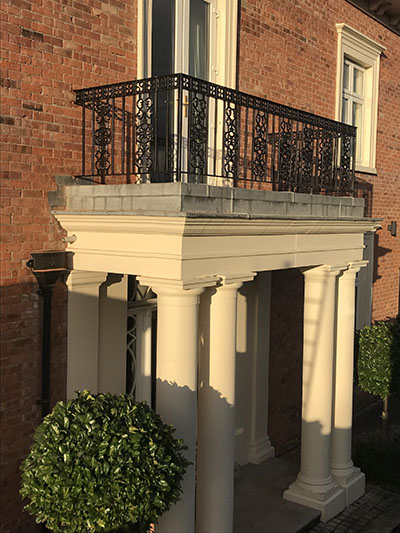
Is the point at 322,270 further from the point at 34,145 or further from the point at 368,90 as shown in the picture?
the point at 368,90

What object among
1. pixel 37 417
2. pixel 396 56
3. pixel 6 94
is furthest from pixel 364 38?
pixel 37 417

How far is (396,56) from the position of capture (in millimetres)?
14125

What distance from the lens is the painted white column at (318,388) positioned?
8.79 meters

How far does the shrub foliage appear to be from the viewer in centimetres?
1104

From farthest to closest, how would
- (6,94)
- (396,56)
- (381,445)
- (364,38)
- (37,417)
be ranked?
(396,56) < (364,38) < (381,445) < (37,417) < (6,94)

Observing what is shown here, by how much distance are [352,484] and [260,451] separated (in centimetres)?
174

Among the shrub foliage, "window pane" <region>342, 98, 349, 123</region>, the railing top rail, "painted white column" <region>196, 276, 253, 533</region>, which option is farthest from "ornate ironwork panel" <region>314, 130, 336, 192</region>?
"window pane" <region>342, 98, 349, 123</region>

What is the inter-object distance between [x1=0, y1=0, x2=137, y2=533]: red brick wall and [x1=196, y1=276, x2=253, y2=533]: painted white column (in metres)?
1.58

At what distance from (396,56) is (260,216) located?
360 inches

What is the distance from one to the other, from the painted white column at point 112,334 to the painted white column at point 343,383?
328cm

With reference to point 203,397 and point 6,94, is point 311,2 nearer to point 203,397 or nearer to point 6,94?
point 6,94

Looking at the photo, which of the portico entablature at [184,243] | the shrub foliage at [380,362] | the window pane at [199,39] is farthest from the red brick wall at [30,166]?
the shrub foliage at [380,362]

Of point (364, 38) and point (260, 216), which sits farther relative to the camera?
point (364, 38)

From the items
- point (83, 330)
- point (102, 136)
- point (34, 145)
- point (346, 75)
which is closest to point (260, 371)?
point (83, 330)
